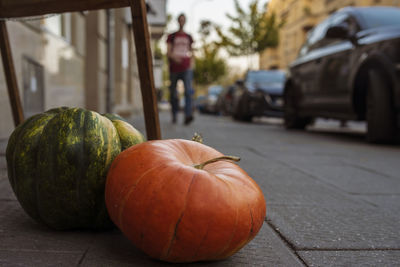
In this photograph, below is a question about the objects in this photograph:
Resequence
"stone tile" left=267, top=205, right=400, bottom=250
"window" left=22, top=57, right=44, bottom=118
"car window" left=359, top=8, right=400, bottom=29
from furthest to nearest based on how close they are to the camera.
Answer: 1. "car window" left=359, top=8, right=400, bottom=29
2. "window" left=22, top=57, right=44, bottom=118
3. "stone tile" left=267, top=205, right=400, bottom=250

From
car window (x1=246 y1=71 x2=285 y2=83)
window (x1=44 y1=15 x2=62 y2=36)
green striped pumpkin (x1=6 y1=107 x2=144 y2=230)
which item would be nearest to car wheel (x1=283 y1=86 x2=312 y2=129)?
car window (x1=246 y1=71 x2=285 y2=83)

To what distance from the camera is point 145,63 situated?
2.25 meters

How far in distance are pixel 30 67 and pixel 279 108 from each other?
6650mm

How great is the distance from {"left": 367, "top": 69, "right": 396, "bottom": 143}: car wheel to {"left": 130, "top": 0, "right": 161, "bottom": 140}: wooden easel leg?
4128mm

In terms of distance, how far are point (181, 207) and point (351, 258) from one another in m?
0.71

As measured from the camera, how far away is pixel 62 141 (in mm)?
1690

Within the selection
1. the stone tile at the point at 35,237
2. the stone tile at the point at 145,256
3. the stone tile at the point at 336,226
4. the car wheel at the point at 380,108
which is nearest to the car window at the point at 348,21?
the car wheel at the point at 380,108

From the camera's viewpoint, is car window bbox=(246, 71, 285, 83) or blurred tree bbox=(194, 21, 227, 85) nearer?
car window bbox=(246, 71, 285, 83)

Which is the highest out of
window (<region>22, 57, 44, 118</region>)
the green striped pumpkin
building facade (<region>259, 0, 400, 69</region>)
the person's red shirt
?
building facade (<region>259, 0, 400, 69</region>)

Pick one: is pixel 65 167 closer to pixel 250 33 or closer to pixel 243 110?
pixel 243 110

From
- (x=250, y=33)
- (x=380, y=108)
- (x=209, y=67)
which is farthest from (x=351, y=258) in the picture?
(x=209, y=67)

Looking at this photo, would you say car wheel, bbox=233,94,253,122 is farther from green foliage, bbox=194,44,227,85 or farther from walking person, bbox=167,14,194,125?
green foliage, bbox=194,44,227,85

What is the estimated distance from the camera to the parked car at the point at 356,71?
5.55m

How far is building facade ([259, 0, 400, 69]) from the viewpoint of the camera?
36.3m
